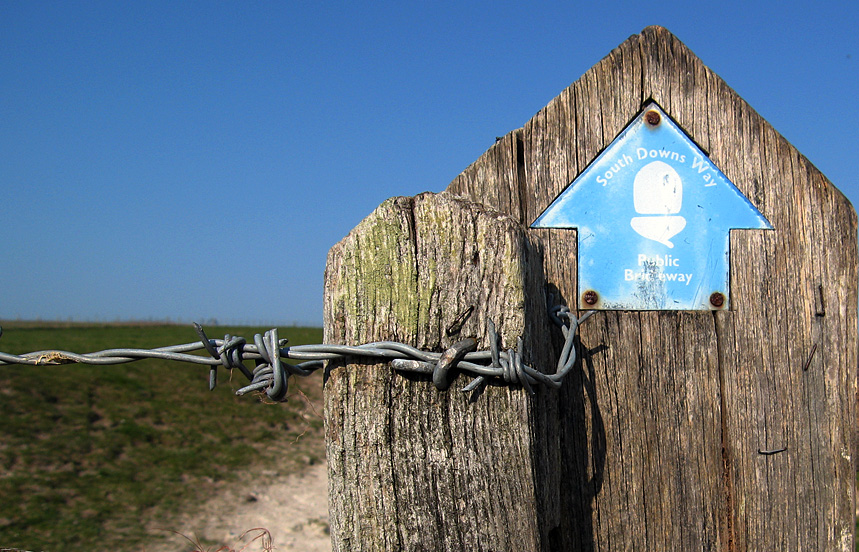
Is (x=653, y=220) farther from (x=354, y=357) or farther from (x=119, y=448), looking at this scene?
(x=119, y=448)

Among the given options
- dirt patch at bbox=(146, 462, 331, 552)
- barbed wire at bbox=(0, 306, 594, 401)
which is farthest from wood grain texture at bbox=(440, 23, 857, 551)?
dirt patch at bbox=(146, 462, 331, 552)

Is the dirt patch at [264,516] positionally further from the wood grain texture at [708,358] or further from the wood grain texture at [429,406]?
the wood grain texture at [429,406]

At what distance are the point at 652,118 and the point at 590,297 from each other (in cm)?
65

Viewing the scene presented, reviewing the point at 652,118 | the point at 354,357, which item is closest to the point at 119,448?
the point at 354,357

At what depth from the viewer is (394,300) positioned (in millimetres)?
1258

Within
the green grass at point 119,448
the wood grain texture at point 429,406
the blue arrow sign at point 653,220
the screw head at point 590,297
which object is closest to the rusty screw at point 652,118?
the blue arrow sign at point 653,220

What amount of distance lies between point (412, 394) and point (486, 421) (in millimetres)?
173

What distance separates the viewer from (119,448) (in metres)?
7.91

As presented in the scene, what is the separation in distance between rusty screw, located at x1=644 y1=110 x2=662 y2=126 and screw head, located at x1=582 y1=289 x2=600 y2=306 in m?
0.61

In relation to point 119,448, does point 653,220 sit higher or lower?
higher

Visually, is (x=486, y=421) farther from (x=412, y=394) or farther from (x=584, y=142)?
(x=584, y=142)

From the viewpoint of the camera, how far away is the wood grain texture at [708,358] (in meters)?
1.77

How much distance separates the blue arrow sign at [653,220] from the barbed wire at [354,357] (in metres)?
0.37

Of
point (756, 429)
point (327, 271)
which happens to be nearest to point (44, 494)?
point (327, 271)
